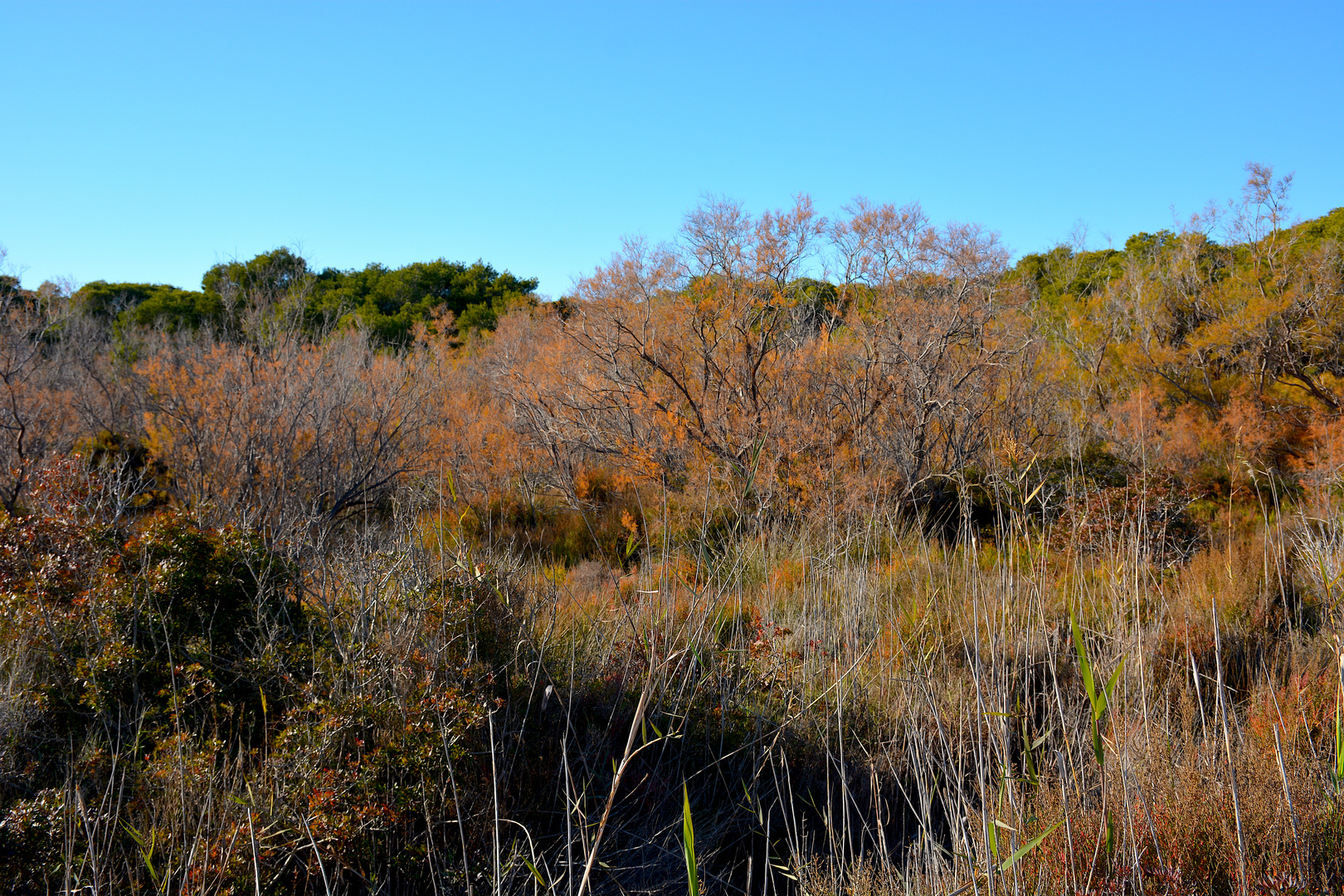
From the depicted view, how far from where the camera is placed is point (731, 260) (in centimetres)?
812

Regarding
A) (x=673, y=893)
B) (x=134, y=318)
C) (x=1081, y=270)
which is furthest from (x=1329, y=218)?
(x=134, y=318)

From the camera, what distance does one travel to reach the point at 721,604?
110 inches

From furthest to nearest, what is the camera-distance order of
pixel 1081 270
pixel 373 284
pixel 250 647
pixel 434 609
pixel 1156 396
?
pixel 373 284, pixel 1081 270, pixel 1156 396, pixel 250 647, pixel 434 609

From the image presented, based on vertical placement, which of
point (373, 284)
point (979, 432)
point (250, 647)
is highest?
point (373, 284)

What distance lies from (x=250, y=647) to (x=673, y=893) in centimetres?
205

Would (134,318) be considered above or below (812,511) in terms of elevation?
above

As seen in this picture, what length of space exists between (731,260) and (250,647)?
6.07m

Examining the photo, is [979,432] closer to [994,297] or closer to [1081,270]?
[994,297]

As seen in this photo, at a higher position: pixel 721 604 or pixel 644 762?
pixel 721 604

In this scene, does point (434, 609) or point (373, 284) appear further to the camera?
point (373, 284)

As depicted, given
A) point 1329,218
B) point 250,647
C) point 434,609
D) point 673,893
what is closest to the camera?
point 673,893

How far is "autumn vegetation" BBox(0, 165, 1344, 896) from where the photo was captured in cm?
237

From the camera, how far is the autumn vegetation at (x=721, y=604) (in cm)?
237

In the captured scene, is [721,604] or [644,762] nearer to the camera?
[721,604]
